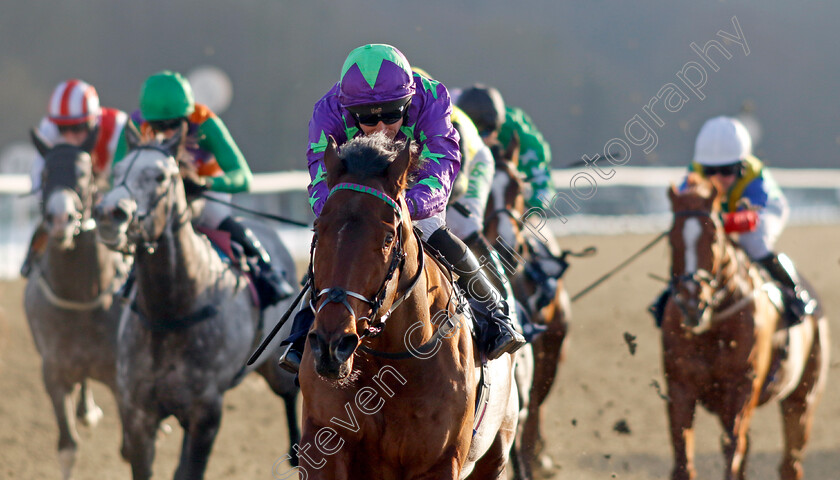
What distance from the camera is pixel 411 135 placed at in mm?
3969

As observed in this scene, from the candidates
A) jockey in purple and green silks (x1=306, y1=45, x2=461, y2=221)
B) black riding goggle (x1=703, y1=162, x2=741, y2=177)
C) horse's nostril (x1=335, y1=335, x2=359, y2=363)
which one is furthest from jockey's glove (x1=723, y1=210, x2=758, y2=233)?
horse's nostril (x1=335, y1=335, x2=359, y2=363)

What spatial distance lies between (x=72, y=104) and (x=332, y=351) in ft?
15.9

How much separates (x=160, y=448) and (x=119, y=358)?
241cm

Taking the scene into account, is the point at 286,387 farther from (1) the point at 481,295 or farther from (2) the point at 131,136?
(1) the point at 481,295

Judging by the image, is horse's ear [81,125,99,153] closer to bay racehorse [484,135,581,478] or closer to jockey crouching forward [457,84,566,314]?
jockey crouching forward [457,84,566,314]

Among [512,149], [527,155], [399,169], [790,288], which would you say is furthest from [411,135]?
[527,155]

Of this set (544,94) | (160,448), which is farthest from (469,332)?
(544,94)

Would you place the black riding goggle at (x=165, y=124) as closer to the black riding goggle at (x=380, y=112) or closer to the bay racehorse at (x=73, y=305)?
the bay racehorse at (x=73, y=305)

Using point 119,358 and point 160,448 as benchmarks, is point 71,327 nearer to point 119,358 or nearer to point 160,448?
point 119,358

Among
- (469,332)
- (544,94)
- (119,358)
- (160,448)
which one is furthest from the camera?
(544,94)

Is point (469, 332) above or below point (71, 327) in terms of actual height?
above

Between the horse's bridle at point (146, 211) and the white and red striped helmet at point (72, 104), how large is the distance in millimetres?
1924

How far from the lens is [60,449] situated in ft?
19.8

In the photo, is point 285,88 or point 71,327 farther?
point 285,88
